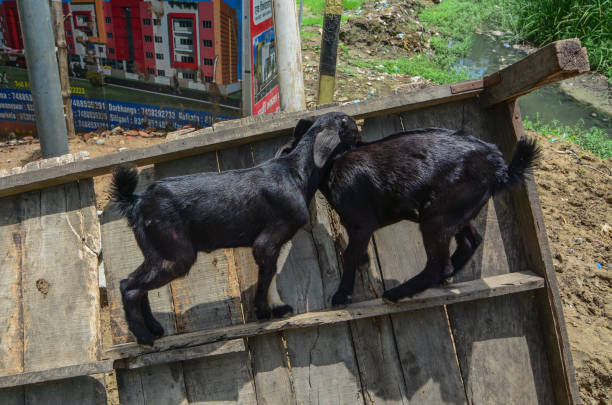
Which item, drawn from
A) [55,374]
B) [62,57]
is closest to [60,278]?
[55,374]

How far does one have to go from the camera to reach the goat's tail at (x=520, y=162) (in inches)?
130

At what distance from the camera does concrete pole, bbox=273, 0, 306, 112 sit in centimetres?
511

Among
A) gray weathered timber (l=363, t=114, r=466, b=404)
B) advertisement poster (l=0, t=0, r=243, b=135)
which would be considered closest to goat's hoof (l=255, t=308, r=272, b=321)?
gray weathered timber (l=363, t=114, r=466, b=404)

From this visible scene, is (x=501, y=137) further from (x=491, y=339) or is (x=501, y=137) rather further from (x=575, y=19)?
(x=575, y=19)

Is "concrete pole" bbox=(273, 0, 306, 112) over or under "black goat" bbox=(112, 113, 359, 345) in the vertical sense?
over

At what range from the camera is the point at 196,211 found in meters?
3.10

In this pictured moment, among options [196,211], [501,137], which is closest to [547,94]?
[501,137]

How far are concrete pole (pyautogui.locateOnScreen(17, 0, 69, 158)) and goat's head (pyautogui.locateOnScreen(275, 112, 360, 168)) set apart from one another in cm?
333

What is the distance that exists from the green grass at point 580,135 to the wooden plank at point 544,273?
4083 millimetres

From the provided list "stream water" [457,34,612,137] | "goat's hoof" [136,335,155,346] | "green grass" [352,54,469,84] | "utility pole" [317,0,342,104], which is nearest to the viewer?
"goat's hoof" [136,335,155,346]

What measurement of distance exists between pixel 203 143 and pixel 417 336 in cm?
185

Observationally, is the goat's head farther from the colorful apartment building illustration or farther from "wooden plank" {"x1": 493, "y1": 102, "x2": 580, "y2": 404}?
the colorful apartment building illustration

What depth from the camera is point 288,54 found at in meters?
5.18

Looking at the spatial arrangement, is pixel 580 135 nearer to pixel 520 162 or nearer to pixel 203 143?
pixel 520 162
